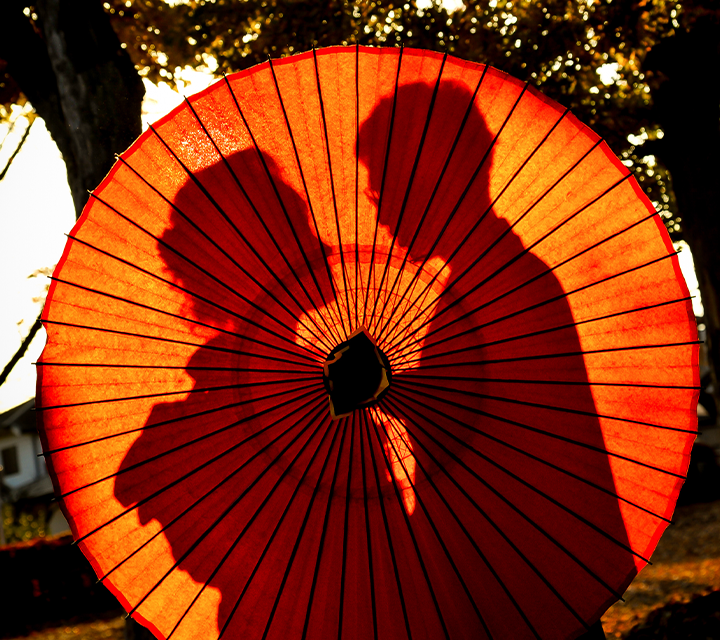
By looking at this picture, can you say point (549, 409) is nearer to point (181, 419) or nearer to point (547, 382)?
point (547, 382)

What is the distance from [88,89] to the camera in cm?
382

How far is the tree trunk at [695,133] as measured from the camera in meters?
6.99

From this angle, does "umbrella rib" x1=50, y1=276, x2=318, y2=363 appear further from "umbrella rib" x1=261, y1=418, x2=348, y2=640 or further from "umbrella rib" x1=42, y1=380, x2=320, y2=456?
"umbrella rib" x1=261, y1=418, x2=348, y2=640

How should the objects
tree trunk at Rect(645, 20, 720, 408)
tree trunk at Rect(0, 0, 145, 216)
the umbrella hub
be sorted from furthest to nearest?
tree trunk at Rect(645, 20, 720, 408) → tree trunk at Rect(0, 0, 145, 216) → the umbrella hub

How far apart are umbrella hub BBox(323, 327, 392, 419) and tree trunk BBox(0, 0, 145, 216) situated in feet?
7.86

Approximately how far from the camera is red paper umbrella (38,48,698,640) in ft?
7.32

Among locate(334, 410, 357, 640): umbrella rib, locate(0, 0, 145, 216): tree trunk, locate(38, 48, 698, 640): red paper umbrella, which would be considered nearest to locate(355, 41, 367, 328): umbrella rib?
locate(38, 48, 698, 640): red paper umbrella

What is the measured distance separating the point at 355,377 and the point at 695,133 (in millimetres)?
6781

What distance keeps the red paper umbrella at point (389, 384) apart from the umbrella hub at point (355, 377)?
10 centimetres

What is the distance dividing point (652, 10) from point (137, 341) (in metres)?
6.28

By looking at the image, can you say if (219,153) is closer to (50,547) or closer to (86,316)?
(86,316)

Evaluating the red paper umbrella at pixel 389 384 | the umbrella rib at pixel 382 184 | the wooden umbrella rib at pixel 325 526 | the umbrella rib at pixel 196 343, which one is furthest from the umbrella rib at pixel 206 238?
the wooden umbrella rib at pixel 325 526

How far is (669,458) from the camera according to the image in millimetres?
2336

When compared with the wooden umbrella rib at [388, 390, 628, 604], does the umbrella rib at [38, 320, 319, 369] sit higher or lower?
higher
